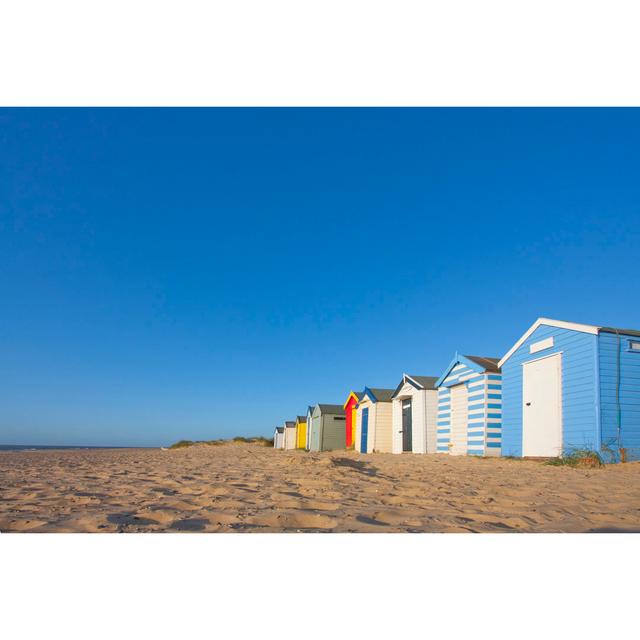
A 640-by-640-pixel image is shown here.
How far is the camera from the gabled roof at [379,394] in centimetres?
2462

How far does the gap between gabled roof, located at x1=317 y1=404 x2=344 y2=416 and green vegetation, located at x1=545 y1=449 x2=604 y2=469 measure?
22815 mm

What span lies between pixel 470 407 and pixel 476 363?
1.59 metres

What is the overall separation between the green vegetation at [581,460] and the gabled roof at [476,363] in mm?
4890

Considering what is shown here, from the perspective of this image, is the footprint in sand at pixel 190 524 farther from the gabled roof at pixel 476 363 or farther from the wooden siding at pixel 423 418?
the wooden siding at pixel 423 418

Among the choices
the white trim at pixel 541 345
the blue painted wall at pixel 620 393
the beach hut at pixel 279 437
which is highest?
the white trim at pixel 541 345

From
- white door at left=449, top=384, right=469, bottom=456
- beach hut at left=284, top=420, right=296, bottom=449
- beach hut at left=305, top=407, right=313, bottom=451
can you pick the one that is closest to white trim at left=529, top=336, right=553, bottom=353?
white door at left=449, top=384, right=469, bottom=456

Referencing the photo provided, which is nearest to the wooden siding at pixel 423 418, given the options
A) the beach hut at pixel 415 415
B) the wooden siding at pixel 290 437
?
the beach hut at pixel 415 415

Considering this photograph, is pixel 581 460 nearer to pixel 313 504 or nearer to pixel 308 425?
pixel 313 504

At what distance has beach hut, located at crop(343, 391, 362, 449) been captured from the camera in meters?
29.2

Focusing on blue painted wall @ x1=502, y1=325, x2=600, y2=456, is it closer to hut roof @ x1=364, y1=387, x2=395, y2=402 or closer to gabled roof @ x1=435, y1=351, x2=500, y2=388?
gabled roof @ x1=435, y1=351, x2=500, y2=388
